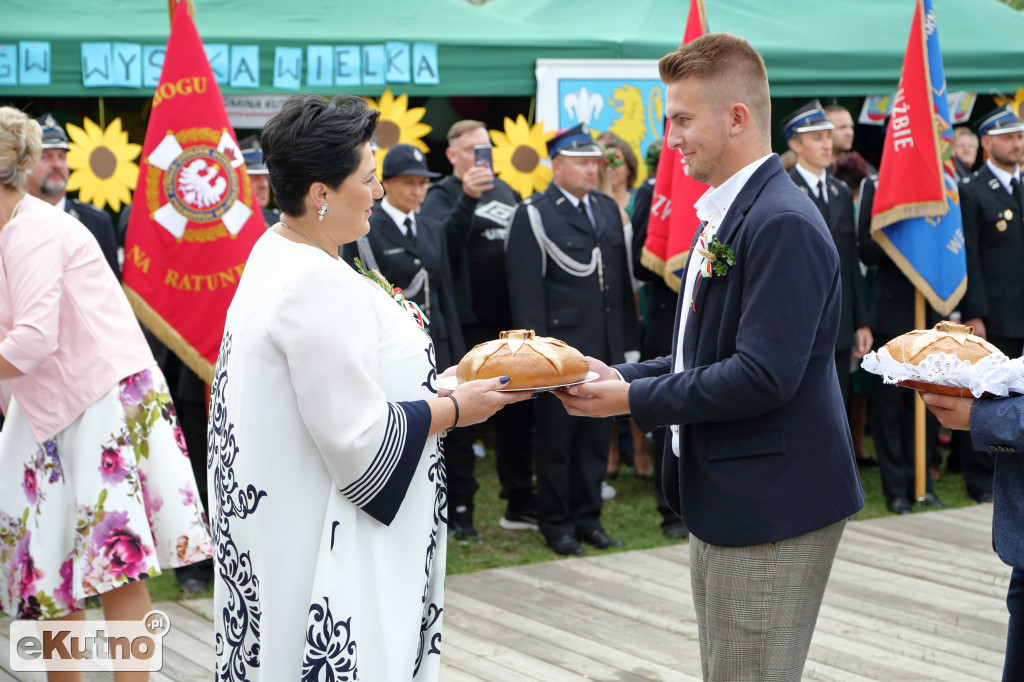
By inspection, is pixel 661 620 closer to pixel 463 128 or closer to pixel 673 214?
pixel 673 214

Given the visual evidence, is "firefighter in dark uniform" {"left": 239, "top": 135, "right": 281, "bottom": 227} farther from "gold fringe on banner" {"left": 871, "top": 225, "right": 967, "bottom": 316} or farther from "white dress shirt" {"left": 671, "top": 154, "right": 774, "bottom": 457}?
"white dress shirt" {"left": 671, "top": 154, "right": 774, "bottom": 457}

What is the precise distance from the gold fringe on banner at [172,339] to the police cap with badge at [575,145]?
7.12 ft

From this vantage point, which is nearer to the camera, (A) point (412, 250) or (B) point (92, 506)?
(B) point (92, 506)

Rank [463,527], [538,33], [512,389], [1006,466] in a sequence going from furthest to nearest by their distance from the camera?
[538,33] < [463,527] < [1006,466] < [512,389]

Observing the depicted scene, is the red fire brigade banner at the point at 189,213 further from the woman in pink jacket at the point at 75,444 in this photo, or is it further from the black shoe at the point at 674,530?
the black shoe at the point at 674,530

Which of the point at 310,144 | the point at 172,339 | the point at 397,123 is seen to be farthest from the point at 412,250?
the point at 310,144

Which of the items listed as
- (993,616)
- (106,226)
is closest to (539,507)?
(993,616)

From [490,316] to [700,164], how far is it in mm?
4197

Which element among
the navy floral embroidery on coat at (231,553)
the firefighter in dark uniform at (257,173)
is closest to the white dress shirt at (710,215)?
the navy floral embroidery on coat at (231,553)

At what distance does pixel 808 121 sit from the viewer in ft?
21.3

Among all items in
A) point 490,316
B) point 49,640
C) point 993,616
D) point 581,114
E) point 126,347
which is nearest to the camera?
point 126,347

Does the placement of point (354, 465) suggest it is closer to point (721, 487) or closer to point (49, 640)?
point (721, 487)

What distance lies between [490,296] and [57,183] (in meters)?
2.41

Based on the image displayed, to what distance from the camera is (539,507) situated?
241 inches
